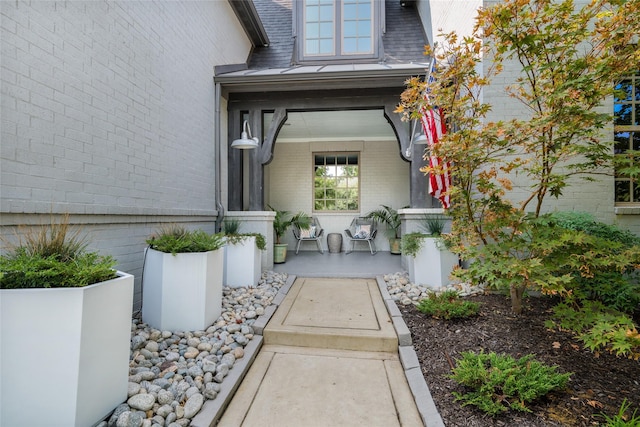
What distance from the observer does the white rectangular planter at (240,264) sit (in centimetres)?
364

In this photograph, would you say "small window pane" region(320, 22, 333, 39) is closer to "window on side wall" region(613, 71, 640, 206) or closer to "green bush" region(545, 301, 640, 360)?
"window on side wall" region(613, 71, 640, 206)

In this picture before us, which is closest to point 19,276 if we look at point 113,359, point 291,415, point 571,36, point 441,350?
point 113,359

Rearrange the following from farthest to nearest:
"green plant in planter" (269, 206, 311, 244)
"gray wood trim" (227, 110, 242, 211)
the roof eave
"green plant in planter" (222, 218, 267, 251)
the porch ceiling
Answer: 1. "green plant in planter" (269, 206, 311, 244)
2. the porch ceiling
3. the roof eave
4. "gray wood trim" (227, 110, 242, 211)
5. "green plant in planter" (222, 218, 267, 251)

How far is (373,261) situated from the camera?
5.26 metres

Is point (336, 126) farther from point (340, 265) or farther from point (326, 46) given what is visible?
point (340, 265)

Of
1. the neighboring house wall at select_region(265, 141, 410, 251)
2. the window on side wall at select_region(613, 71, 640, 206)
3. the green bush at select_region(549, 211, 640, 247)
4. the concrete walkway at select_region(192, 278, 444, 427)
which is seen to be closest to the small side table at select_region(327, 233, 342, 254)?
the neighboring house wall at select_region(265, 141, 410, 251)

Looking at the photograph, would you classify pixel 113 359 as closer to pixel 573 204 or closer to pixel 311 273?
pixel 311 273

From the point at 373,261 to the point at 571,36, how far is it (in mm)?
3914

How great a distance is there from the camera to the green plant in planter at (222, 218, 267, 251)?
3.68 m

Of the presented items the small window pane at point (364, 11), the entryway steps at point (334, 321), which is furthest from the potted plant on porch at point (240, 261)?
the small window pane at point (364, 11)

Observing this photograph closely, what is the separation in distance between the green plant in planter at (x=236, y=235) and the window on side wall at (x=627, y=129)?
4.17 m

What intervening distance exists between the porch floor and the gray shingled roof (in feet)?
11.6

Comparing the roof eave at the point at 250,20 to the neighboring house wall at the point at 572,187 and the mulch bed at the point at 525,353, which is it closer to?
the neighboring house wall at the point at 572,187

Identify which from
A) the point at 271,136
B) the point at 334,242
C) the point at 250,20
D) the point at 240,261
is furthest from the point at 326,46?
the point at 240,261
